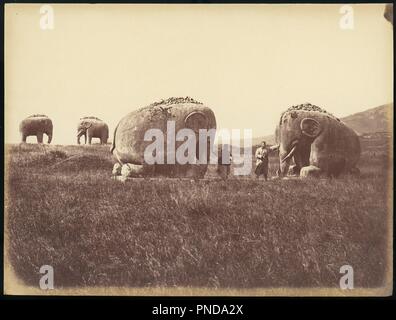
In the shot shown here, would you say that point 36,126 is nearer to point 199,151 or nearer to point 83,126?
point 83,126

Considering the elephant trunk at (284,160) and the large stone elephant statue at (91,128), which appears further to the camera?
the elephant trunk at (284,160)

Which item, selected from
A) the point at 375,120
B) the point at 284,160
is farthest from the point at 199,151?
the point at 375,120

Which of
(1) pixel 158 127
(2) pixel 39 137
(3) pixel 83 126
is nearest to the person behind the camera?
(2) pixel 39 137

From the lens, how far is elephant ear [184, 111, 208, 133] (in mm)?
6367

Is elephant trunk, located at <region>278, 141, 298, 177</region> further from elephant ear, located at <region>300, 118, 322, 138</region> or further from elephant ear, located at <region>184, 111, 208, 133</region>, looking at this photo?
elephant ear, located at <region>184, 111, 208, 133</region>

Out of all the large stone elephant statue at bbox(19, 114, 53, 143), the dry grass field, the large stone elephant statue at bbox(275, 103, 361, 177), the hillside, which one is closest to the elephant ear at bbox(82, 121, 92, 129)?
the dry grass field

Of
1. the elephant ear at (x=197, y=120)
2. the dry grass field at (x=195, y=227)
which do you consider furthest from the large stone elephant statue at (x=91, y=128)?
the elephant ear at (x=197, y=120)

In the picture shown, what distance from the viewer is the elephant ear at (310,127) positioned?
640cm

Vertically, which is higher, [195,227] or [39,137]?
[39,137]

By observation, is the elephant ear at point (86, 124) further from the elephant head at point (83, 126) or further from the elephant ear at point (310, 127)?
the elephant ear at point (310, 127)

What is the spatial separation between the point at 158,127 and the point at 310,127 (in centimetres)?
199

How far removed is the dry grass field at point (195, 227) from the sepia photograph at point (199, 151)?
18 mm

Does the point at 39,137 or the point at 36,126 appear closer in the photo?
the point at 39,137

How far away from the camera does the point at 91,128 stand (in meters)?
6.35
